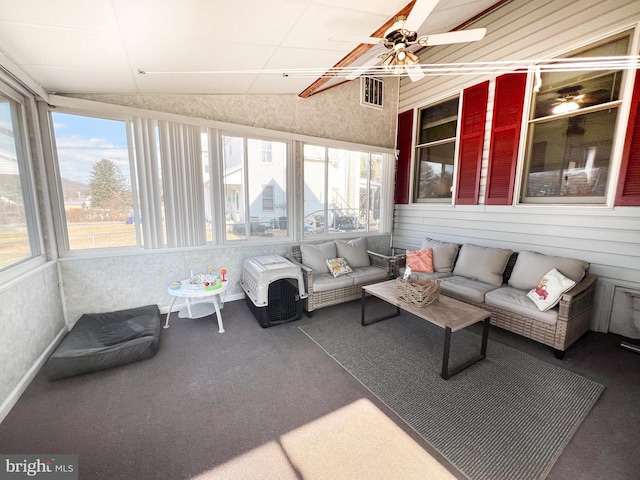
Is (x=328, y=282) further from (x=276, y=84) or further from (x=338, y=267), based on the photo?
(x=276, y=84)

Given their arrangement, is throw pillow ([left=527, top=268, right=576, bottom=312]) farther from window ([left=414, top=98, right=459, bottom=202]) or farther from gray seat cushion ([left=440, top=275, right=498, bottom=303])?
window ([left=414, top=98, right=459, bottom=202])

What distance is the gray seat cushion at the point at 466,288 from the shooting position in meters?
2.96

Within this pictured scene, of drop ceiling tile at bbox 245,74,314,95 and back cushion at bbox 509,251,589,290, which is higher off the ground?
drop ceiling tile at bbox 245,74,314,95

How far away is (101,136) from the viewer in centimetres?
287

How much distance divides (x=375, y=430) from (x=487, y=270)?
2.47 m

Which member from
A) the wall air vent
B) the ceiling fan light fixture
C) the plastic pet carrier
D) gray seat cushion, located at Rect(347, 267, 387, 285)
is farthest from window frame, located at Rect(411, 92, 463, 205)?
the plastic pet carrier

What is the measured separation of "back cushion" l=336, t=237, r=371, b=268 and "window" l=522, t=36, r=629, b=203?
2192 mm

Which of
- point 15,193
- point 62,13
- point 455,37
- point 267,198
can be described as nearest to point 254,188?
point 267,198

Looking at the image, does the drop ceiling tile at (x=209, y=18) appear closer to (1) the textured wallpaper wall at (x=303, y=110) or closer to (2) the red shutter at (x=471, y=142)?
(1) the textured wallpaper wall at (x=303, y=110)

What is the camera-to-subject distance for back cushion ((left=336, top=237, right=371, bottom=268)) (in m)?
3.97

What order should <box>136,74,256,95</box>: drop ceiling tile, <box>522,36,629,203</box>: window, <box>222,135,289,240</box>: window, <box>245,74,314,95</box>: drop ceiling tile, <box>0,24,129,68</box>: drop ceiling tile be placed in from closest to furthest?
1. <box>0,24,129,68</box>: drop ceiling tile
2. <box>136,74,256,95</box>: drop ceiling tile
3. <box>522,36,629,203</box>: window
4. <box>245,74,314,95</box>: drop ceiling tile
5. <box>222,135,289,240</box>: window

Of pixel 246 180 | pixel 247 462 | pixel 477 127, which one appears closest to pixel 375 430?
pixel 247 462

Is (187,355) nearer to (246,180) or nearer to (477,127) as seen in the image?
(246,180)

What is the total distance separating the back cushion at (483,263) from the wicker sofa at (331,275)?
38.6 inches
